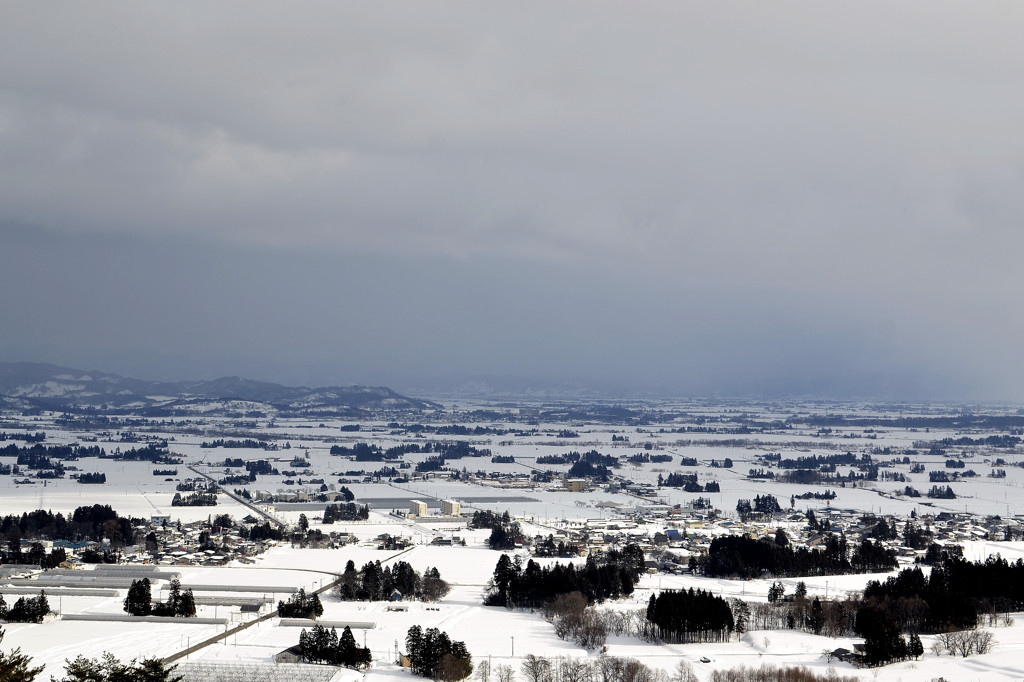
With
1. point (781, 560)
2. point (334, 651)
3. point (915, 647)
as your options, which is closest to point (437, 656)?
point (334, 651)

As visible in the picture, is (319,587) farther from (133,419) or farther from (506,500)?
(133,419)

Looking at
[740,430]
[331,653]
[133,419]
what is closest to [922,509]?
[331,653]

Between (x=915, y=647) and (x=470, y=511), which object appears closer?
(x=915, y=647)

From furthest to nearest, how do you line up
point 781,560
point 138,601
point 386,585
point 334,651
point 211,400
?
point 211,400
point 781,560
point 386,585
point 138,601
point 334,651

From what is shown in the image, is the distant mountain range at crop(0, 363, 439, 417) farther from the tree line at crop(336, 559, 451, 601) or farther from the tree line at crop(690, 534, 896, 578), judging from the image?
the tree line at crop(336, 559, 451, 601)

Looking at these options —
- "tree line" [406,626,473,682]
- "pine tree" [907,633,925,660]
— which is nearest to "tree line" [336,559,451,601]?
"tree line" [406,626,473,682]

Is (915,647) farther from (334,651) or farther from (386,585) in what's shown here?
(386,585)

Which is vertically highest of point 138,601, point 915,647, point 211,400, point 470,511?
point 211,400
